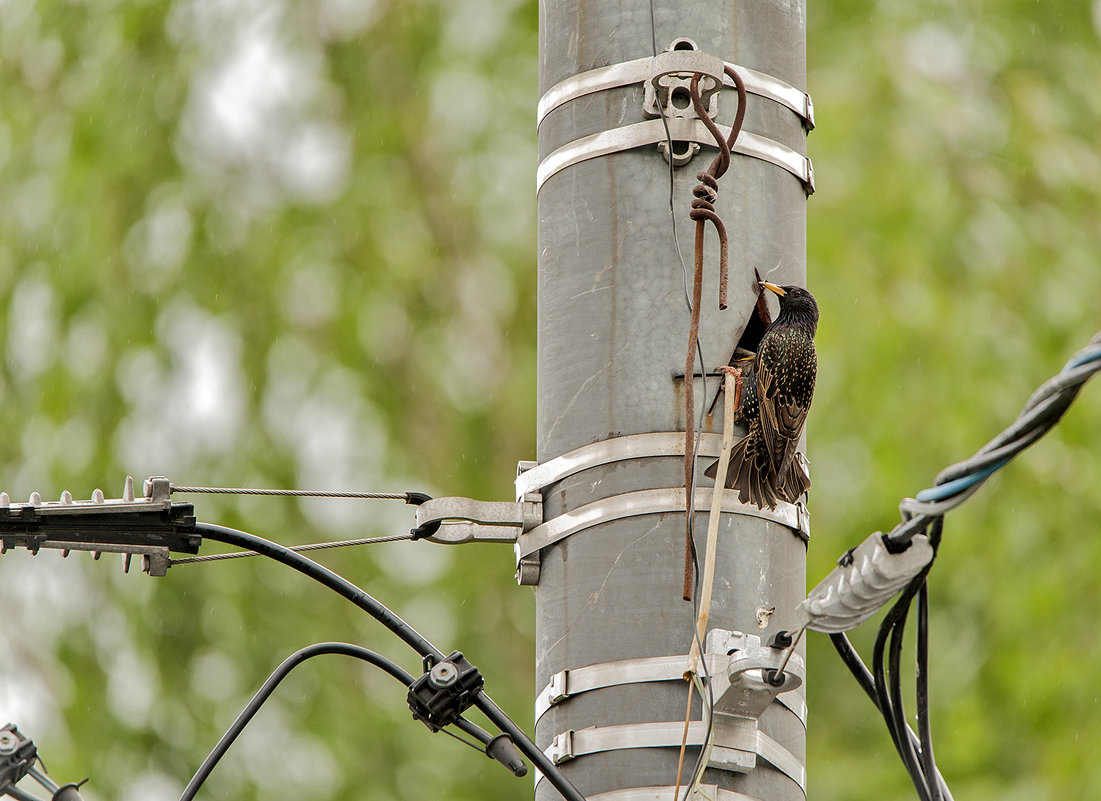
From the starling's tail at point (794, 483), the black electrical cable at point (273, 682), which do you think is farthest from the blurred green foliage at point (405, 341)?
the black electrical cable at point (273, 682)

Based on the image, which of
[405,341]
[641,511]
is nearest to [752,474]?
[641,511]

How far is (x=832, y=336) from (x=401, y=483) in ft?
7.95

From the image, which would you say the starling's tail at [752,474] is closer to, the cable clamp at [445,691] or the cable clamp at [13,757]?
the cable clamp at [445,691]

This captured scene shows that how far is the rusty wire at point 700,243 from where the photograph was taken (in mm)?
3090

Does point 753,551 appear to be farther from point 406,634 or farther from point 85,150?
point 85,150

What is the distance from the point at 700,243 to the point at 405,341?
225 inches

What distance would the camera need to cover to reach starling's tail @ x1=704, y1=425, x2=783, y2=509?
3.18 meters

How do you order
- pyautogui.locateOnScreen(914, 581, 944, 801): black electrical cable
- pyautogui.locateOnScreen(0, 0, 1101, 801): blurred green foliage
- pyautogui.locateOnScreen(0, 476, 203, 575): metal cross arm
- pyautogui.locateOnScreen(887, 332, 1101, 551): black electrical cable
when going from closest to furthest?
1. pyautogui.locateOnScreen(887, 332, 1101, 551): black electrical cable
2. pyautogui.locateOnScreen(914, 581, 944, 801): black electrical cable
3. pyautogui.locateOnScreen(0, 476, 203, 575): metal cross arm
4. pyautogui.locateOnScreen(0, 0, 1101, 801): blurred green foliage

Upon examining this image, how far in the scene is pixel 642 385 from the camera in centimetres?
325

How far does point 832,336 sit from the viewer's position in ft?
24.8

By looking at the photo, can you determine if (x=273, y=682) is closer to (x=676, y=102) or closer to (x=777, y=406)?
(x=777, y=406)

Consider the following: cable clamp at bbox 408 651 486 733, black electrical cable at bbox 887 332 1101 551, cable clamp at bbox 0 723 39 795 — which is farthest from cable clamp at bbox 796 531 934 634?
cable clamp at bbox 0 723 39 795

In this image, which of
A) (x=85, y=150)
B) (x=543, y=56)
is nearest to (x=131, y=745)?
(x=85, y=150)

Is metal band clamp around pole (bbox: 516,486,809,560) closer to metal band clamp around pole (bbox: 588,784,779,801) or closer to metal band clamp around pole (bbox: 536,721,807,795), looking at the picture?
metal band clamp around pole (bbox: 536,721,807,795)
